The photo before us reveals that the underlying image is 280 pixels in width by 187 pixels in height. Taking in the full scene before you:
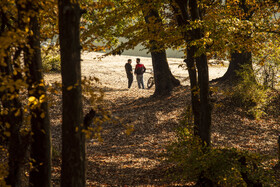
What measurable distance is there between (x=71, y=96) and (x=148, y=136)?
716cm

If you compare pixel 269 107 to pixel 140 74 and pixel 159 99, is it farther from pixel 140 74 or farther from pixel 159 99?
pixel 140 74

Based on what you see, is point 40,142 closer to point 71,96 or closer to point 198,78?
point 71,96

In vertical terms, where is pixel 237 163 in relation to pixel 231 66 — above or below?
below

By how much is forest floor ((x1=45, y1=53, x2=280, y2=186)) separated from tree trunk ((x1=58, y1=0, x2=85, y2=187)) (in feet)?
6.77

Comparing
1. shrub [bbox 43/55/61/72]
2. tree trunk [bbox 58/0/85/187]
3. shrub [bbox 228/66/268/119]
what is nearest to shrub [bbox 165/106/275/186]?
tree trunk [bbox 58/0/85/187]

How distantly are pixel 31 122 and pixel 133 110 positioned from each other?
29.9 feet

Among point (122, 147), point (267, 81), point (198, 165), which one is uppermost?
point (267, 81)

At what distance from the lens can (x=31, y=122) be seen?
4648 millimetres

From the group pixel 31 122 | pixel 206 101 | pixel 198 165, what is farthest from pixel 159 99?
pixel 31 122

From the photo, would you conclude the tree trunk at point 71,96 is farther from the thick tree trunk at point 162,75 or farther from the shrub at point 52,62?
the shrub at point 52,62

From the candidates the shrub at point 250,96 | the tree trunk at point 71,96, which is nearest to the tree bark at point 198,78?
the tree trunk at point 71,96

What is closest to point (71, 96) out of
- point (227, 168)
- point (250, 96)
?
point (227, 168)

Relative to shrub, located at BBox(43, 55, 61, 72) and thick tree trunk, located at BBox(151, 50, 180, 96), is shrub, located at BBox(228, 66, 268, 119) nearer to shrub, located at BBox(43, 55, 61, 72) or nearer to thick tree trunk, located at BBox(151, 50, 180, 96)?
thick tree trunk, located at BBox(151, 50, 180, 96)

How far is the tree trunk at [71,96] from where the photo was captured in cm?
386
